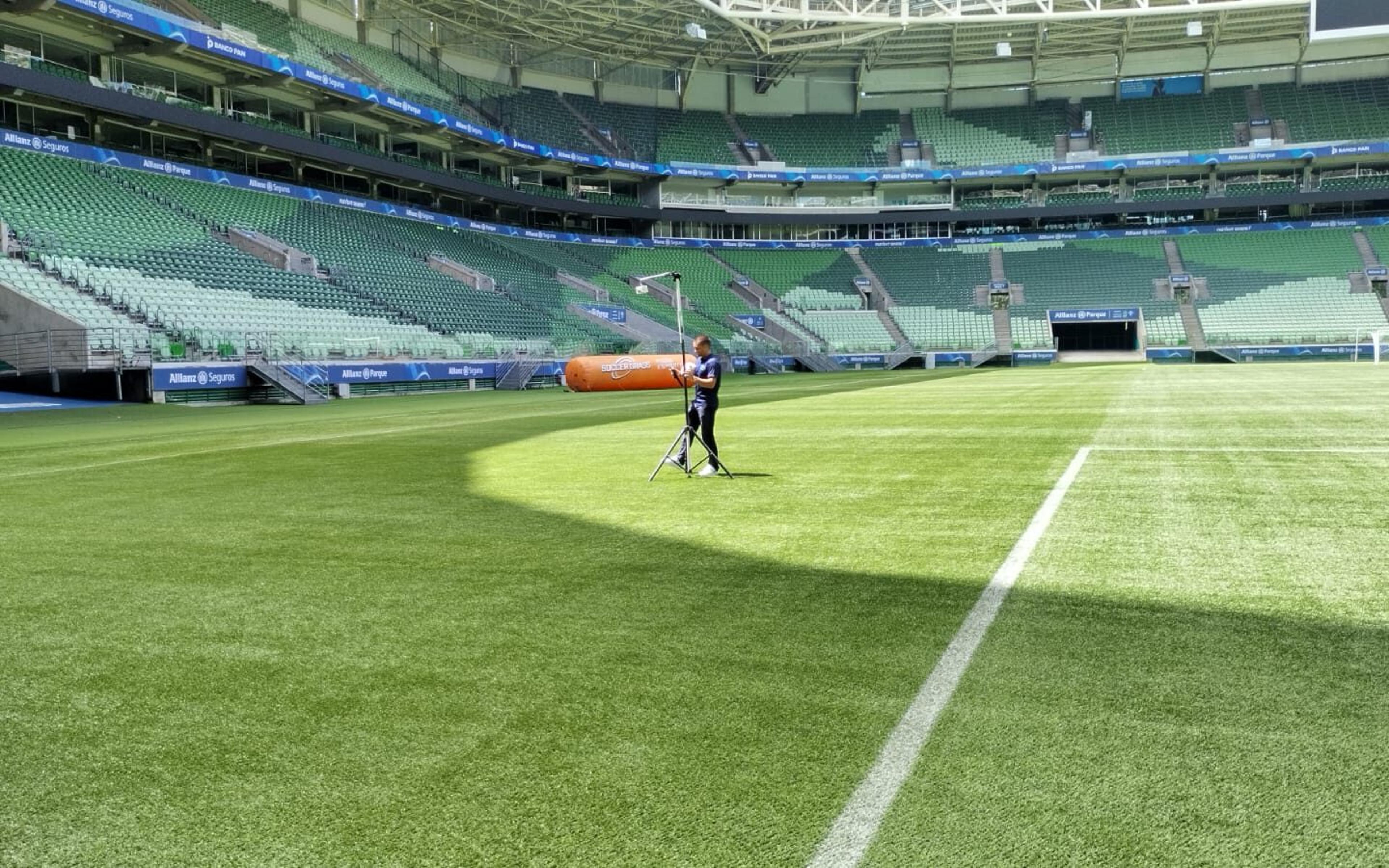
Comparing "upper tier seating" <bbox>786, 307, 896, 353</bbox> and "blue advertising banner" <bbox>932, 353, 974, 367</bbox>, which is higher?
"upper tier seating" <bbox>786, 307, 896, 353</bbox>

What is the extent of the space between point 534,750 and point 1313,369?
40732mm

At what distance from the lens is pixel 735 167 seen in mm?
→ 69062

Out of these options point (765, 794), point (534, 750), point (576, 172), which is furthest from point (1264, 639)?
point (576, 172)

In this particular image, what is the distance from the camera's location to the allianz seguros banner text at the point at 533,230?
39031 mm

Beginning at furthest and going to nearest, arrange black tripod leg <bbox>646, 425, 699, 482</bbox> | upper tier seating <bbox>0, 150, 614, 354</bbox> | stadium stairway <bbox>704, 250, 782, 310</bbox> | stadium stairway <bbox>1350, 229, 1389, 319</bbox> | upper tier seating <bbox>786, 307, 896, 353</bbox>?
stadium stairway <bbox>704, 250, 782, 310</bbox> < upper tier seating <bbox>786, 307, 896, 353</bbox> < stadium stairway <bbox>1350, 229, 1389, 319</bbox> < upper tier seating <bbox>0, 150, 614, 354</bbox> < black tripod leg <bbox>646, 425, 699, 482</bbox>

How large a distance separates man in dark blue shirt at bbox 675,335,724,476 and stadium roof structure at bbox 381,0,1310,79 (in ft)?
158

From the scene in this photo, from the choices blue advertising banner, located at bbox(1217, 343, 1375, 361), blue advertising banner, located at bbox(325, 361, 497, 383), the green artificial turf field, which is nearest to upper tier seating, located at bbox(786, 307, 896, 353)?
blue advertising banner, located at bbox(1217, 343, 1375, 361)

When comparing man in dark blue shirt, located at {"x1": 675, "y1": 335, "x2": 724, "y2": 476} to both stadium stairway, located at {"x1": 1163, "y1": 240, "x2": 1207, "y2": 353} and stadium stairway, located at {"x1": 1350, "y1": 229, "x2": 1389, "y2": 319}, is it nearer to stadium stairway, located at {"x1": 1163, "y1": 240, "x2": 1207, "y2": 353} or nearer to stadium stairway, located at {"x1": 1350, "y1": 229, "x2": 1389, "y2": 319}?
stadium stairway, located at {"x1": 1163, "y1": 240, "x2": 1207, "y2": 353}

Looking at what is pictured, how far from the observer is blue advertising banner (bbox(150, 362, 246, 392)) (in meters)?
A: 29.9

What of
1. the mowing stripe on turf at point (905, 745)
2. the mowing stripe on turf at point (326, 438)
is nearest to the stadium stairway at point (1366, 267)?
the mowing stripe on turf at point (326, 438)

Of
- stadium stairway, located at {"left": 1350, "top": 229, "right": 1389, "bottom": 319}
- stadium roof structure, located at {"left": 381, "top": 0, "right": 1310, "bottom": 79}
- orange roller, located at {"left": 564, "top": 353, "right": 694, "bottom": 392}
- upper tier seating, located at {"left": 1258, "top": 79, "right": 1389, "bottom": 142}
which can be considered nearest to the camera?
orange roller, located at {"left": 564, "top": 353, "right": 694, "bottom": 392}

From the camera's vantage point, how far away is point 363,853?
275 centimetres

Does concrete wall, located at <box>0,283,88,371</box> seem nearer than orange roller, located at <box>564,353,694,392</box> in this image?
Yes

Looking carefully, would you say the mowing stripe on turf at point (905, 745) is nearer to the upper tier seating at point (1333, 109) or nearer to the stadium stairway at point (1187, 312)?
the stadium stairway at point (1187, 312)
